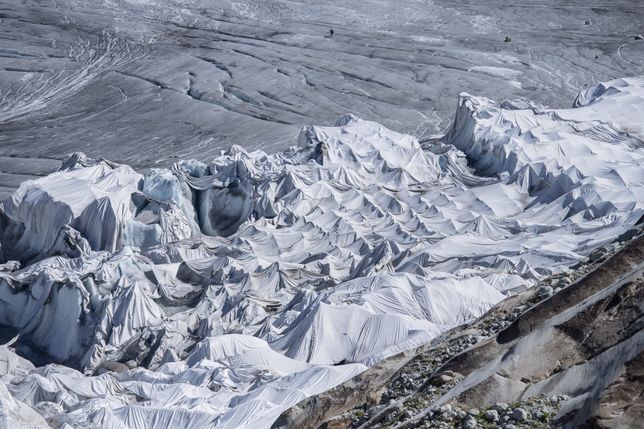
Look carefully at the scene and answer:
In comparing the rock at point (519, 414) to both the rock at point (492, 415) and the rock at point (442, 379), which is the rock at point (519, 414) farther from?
the rock at point (442, 379)

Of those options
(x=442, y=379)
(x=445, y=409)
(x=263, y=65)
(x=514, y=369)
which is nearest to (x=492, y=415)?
(x=445, y=409)

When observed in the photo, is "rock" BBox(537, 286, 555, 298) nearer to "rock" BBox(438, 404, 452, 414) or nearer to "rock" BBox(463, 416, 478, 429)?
"rock" BBox(438, 404, 452, 414)

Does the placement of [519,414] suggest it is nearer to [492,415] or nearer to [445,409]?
[492,415]

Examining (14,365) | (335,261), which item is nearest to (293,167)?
(335,261)

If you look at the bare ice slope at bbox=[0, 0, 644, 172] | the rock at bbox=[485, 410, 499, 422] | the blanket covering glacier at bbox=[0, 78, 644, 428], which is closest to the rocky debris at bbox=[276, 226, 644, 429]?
the rock at bbox=[485, 410, 499, 422]

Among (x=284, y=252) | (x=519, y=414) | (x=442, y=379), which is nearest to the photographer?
(x=519, y=414)

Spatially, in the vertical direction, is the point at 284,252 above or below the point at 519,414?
below
